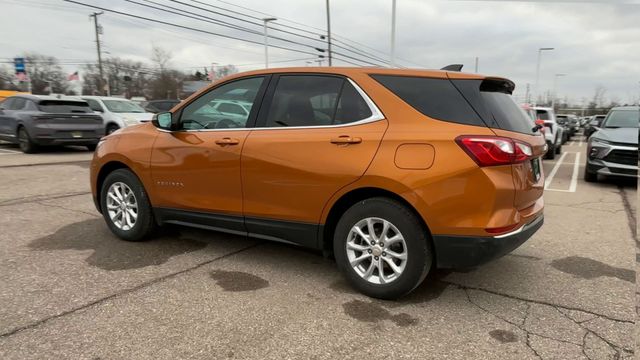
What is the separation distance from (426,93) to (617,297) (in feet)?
7.27

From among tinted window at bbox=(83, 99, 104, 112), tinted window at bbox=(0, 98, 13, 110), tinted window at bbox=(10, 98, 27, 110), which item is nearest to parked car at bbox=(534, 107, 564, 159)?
tinted window at bbox=(83, 99, 104, 112)

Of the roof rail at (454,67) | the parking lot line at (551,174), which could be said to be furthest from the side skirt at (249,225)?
the parking lot line at (551,174)

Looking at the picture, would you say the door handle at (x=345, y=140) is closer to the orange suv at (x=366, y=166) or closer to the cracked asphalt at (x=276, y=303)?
the orange suv at (x=366, y=166)

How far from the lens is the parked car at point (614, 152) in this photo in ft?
29.8

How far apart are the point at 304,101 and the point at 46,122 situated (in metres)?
11.6

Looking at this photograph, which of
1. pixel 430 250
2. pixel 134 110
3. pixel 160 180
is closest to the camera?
pixel 430 250

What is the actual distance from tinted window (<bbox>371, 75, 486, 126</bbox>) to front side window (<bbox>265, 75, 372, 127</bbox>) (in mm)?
267

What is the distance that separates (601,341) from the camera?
9.76 feet

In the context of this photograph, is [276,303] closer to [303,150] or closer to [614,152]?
[303,150]

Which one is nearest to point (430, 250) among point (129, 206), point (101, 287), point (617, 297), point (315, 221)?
point (315, 221)

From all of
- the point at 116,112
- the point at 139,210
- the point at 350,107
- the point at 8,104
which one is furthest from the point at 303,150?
the point at 8,104

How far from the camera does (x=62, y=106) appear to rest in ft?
43.9

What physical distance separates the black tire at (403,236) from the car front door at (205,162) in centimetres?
107

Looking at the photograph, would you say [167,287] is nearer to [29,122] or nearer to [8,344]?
[8,344]
